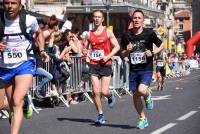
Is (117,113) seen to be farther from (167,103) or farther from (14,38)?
(14,38)

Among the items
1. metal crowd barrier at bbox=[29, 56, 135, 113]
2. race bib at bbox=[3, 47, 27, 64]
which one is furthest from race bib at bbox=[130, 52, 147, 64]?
metal crowd barrier at bbox=[29, 56, 135, 113]

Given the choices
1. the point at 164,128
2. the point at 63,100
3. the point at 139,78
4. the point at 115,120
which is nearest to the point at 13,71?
the point at 139,78

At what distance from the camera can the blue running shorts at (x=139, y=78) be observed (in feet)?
34.3

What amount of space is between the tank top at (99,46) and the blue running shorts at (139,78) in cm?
94

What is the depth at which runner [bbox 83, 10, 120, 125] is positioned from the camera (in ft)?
36.8

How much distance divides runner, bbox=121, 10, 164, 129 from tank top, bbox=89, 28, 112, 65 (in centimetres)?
81

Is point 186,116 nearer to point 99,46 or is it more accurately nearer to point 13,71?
point 99,46

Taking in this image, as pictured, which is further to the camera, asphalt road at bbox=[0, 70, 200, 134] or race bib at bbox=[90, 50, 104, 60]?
race bib at bbox=[90, 50, 104, 60]

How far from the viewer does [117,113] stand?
43.0 ft

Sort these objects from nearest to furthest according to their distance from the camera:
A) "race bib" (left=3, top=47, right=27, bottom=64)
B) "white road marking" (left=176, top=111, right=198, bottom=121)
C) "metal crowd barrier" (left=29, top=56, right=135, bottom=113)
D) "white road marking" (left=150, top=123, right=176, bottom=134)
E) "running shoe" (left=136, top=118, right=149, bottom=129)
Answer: "race bib" (left=3, top=47, right=27, bottom=64)
"white road marking" (left=150, top=123, right=176, bottom=134)
"running shoe" (left=136, top=118, right=149, bottom=129)
"white road marking" (left=176, top=111, right=198, bottom=121)
"metal crowd barrier" (left=29, top=56, right=135, bottom=113)

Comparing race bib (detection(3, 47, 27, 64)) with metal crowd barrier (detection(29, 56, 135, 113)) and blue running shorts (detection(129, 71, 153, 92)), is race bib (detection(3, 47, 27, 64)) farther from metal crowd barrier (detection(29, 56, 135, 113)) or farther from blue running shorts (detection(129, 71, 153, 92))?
metal crowd barrier (detection(29, 56, 135, 113))

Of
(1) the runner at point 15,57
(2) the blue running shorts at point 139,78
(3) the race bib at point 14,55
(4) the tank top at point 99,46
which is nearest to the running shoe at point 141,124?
(2) the blue running shorts at point 139,78

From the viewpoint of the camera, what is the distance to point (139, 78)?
10.5 m

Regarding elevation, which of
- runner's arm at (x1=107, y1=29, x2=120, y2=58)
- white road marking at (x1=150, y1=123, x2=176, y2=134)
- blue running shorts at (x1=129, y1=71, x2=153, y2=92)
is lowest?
white road marking at (x1=150, y1=123, x2=176, y2=134)
